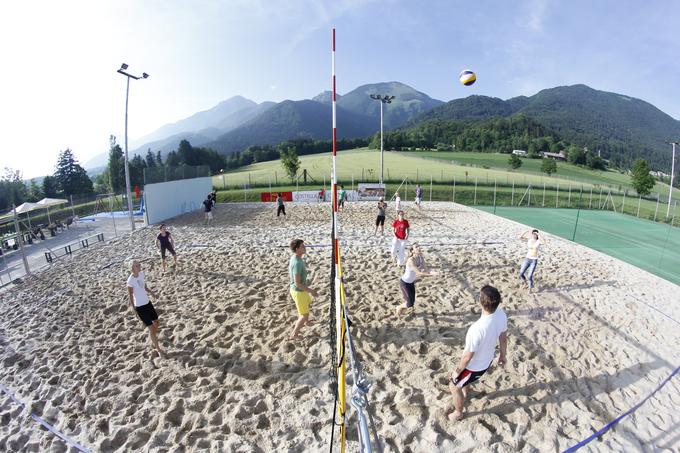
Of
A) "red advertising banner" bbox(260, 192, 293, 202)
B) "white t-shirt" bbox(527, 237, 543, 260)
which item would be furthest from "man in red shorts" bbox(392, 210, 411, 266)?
"red advertising banner" bbox(260, 192, 293, 202)

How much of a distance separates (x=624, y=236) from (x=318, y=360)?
15.2m

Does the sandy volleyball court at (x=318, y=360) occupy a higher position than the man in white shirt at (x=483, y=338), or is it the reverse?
the man in white shirt at (x=483, y=338)

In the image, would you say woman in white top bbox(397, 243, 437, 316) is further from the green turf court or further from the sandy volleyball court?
the green turf court

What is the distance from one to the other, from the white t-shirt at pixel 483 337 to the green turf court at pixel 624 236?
8.39 metres

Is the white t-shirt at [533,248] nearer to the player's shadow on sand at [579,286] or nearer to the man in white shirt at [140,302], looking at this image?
the player's shadow on sand at [579,286]

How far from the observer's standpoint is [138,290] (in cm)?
483

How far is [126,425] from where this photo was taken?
366 centimetres

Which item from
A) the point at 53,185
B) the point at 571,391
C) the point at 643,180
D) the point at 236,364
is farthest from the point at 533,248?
the point at 53,185

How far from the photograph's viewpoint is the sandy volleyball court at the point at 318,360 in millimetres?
3551

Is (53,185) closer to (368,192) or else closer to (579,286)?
(368,192)

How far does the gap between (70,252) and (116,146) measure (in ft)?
186

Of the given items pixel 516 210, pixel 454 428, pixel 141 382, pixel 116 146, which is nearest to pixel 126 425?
pixel 141 382

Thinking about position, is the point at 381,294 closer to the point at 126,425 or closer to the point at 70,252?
the point at 126,425

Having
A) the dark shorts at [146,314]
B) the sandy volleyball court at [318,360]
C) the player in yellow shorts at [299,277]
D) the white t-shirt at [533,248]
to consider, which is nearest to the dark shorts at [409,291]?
the sandy volleyball court at [318,360]
